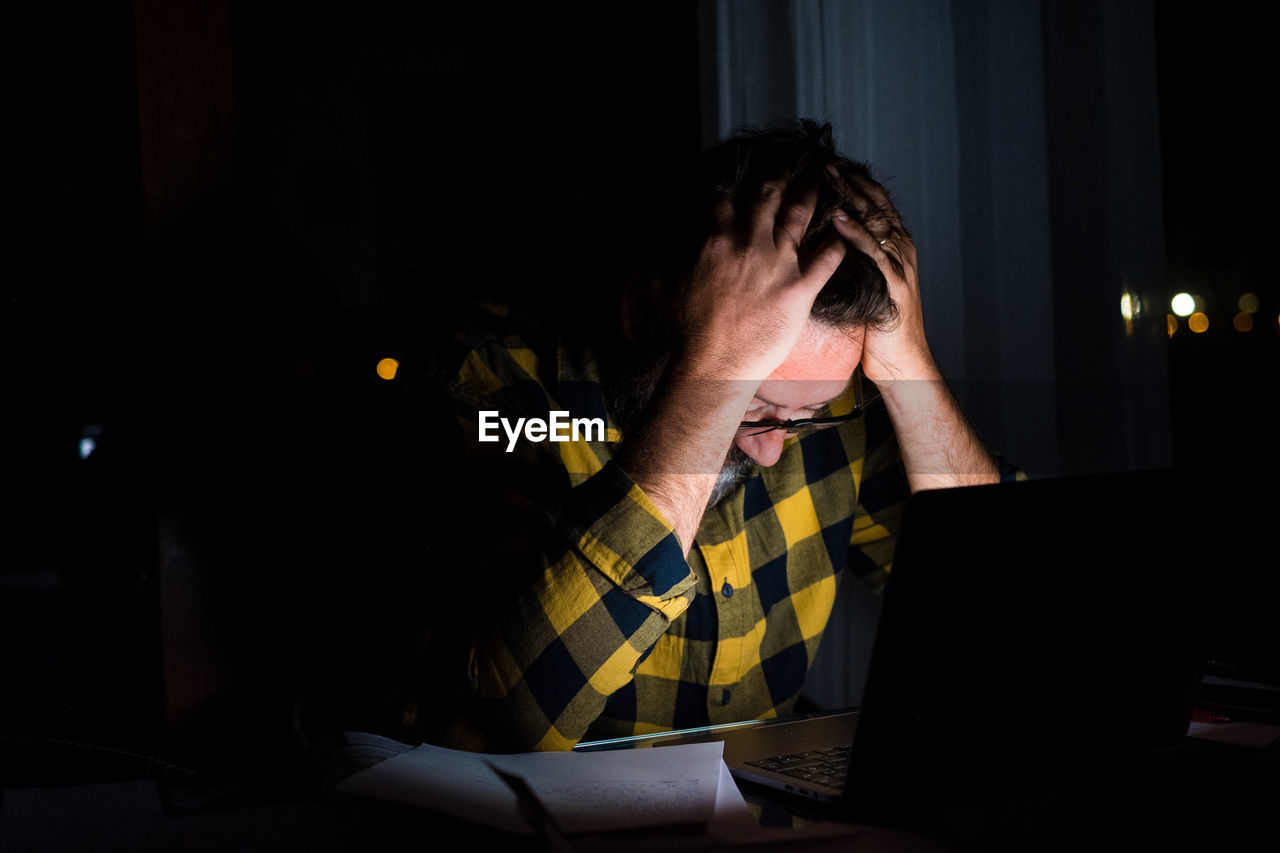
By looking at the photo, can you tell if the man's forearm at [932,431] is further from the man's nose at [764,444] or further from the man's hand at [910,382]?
the man's nose at [764,444]

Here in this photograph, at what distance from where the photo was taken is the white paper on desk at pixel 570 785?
0.56 meters

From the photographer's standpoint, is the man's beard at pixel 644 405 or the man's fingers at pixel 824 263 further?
the man's beard at pixel 644 405

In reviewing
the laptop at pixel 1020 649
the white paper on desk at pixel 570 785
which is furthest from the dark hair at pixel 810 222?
the white paper on desk at pixel 570 785

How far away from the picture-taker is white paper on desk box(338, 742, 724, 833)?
563 millimetres

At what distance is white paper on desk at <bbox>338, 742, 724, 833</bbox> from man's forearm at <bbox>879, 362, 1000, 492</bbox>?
2.07 feet

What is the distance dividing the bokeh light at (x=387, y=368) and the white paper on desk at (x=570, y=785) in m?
0.88

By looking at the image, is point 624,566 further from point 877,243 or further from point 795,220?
point 877,243

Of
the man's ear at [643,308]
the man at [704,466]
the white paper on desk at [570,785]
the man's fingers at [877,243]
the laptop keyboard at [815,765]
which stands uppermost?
the man's fingers at [877,243]

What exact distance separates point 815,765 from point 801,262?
57cm

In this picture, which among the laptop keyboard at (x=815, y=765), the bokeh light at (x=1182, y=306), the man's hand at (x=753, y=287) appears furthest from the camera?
the bokeh light at (x=1182, y=306)

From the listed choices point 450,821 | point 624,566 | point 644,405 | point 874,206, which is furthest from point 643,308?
point 450,821

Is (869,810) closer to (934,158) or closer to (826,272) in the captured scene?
(826,272)

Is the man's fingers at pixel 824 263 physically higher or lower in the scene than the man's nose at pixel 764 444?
higher

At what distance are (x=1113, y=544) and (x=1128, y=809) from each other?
0.63 ft
